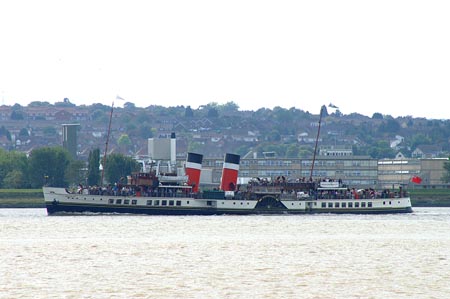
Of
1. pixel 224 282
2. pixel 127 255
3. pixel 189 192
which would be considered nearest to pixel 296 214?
pixel 189 192

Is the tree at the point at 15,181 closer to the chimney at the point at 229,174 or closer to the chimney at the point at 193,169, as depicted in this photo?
the chimney at the point at 229,174

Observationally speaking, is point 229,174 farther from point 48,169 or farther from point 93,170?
Answer: point 48,169

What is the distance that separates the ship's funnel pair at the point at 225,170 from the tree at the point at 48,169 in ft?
188

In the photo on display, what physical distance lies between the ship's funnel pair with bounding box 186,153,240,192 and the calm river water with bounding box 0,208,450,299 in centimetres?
1978

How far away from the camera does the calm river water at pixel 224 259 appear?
2477 inches

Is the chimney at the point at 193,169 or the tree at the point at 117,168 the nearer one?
the chimney at the point at 193,169

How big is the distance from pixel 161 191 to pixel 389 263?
57468mm

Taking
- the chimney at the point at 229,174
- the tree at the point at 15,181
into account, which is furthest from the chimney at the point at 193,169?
the tree at the point at 15,181

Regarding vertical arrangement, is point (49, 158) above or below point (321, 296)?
above

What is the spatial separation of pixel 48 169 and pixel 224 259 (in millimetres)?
119907

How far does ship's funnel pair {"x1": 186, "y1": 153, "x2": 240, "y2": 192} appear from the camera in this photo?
137500 mm

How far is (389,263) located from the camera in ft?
246

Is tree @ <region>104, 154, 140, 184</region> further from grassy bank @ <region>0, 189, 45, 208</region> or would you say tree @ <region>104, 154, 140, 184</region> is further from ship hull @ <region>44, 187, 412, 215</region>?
ship hull @ <region>44, 187, 412, 215</region>

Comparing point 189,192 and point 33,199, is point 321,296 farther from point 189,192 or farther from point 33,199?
point 33,199
